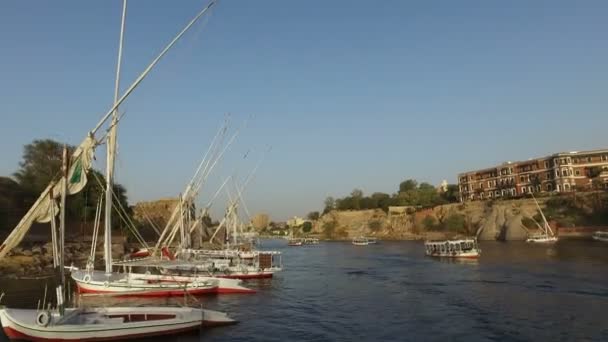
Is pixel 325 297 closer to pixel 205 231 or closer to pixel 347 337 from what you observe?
pixel 347 337

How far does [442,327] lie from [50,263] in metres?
75.6

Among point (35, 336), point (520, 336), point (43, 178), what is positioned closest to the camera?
point (35, 336)

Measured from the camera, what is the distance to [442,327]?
3378 centimetres

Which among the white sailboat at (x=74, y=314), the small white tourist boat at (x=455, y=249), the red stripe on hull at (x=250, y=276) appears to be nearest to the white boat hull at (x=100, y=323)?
the white sailboat at (x=74, y=314)

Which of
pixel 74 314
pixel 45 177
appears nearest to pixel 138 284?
pixel 74 314

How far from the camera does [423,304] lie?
1690 inches

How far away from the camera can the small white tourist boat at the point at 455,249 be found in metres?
88.4

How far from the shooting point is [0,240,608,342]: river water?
32.0 m

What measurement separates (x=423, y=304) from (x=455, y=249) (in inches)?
2119

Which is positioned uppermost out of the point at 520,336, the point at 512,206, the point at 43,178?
the point at 43,178

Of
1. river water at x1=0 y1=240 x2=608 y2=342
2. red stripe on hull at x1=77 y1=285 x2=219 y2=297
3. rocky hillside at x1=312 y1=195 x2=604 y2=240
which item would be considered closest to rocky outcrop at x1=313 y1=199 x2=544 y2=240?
rocky hillside at x1=312 y1=195 x2=604 y2=240

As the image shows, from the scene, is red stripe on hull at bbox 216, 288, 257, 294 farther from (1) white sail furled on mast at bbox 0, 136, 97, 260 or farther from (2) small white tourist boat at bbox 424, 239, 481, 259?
(2) small white tourist boat at bbox 424, 239, 481, 259

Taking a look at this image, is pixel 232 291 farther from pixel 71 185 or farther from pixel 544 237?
pixel 544 237

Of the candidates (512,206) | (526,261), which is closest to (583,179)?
(512,206)
